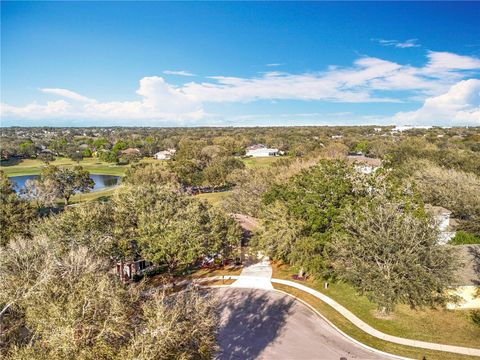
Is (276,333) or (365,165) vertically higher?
(365,165)

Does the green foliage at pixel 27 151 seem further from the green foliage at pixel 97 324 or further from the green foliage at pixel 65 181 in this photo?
the green foliage at pixel 97 324

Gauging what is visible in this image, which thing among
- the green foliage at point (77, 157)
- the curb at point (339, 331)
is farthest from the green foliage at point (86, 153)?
the curb at point (339, 331)

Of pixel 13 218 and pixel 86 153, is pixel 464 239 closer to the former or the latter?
pixel 13 218

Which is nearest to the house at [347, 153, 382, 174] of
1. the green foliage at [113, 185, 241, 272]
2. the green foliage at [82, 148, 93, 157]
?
the green foliage at [113, 185, 241, 272]

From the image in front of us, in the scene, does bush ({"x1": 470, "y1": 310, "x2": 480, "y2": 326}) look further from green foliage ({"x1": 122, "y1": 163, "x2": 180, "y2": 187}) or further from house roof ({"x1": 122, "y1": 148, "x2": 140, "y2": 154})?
house roof ({"x1": 122, "y1": 148, "x2": 140, "y2": 154})

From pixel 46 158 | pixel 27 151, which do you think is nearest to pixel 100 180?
pixel 46 158

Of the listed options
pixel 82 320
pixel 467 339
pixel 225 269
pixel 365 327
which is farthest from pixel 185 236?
pixel 467 339

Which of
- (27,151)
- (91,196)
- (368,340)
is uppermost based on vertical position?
(27,151)

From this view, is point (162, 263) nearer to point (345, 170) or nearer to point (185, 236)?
point (185, 236)
